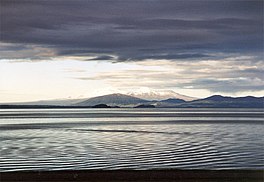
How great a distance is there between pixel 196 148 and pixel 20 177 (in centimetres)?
1431

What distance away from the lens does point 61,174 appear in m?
14.4

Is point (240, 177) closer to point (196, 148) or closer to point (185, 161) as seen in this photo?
point (185, 161)

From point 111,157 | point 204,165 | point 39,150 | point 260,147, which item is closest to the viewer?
point 204,165

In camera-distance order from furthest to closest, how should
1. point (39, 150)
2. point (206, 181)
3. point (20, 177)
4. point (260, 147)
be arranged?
point (260, 147) < point (39, 150) < point (20, 177) < point (206, 181)

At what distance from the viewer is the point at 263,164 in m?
19.8

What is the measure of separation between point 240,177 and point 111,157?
8.76 m

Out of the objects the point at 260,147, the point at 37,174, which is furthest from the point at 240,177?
the point at 260,147

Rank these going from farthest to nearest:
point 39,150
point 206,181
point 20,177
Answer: point 39,150 → point 20,177 → point 206,181

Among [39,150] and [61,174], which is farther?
[39,150]

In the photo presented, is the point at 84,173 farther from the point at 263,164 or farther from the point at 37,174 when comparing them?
the point at 263,164

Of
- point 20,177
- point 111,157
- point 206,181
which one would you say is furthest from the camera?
point 111,157

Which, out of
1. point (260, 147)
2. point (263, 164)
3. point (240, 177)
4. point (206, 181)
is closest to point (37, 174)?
point (206, 181)

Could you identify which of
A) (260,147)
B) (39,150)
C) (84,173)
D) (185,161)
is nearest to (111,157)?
(185,161)

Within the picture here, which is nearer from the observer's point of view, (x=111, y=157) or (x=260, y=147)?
(x=111, y=157)
